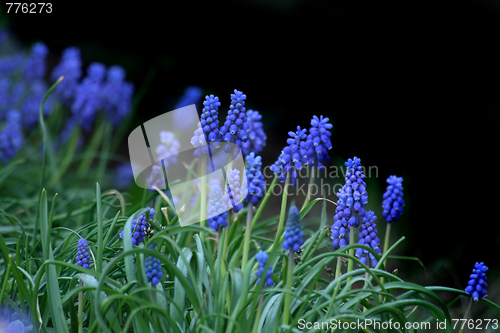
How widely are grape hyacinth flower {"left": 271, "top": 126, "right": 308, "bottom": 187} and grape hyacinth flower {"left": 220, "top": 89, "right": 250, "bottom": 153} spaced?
0.22 metres

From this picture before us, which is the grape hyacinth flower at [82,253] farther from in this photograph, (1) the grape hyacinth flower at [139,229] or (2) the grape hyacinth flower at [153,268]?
(2) the grape hyacinth flower at [153,268]

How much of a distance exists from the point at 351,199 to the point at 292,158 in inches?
14.9

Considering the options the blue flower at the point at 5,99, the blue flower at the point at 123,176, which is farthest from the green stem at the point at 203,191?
the blue flower at the point at 5,99

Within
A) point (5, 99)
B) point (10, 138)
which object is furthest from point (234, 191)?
point (5, 99)

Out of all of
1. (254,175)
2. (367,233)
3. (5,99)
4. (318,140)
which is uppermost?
(5,99)

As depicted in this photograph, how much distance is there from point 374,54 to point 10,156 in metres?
4.48

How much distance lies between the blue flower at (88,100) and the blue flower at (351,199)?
162 inches

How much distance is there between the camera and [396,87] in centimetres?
539

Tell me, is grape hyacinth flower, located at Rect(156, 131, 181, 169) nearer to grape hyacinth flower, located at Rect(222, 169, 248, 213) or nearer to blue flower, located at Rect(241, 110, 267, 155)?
blue flower, located at Rect(241, 110, 267, 155)

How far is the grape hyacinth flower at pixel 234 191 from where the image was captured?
7.09 feet

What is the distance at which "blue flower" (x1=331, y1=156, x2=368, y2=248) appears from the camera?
7.56 ft

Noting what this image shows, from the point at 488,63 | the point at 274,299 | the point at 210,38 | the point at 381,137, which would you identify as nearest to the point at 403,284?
the point at 274,299

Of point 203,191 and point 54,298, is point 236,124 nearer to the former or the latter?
point 203,191

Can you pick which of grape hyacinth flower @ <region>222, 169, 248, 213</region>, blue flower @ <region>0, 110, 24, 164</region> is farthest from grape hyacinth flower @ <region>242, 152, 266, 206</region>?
blue flower @ <region>0, 110, 24, 164</region>
